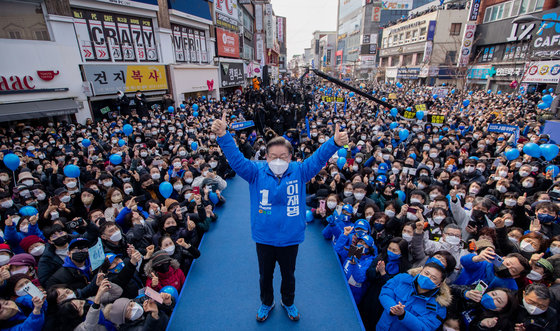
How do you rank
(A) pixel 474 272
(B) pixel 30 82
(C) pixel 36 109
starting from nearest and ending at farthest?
(A) pixel 474 272
(C) pixel 36 109
(B) pixel 30 82

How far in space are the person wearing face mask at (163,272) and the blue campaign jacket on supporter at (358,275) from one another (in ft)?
6.95

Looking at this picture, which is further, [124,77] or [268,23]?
[268,23]

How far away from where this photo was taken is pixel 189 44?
1806cm

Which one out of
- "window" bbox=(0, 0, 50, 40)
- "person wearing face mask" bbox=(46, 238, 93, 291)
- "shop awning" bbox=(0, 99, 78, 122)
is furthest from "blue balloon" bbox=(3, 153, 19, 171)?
"window" bbox=(0, 0, 50, 40)

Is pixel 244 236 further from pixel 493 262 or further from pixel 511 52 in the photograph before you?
pixel 511 52

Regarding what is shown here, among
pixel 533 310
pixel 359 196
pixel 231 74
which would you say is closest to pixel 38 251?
pixel 359 196

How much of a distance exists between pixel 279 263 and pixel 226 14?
24687 millimetres

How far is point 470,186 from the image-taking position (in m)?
4.99

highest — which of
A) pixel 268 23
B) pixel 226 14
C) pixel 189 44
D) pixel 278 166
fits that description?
pixel 268 23

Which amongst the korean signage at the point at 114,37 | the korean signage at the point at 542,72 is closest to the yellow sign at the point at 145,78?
the korean signage at the point at 114,37

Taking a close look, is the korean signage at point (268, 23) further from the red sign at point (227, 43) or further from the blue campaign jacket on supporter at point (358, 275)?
the blue campaign jacket on supporter at point (358, 275)

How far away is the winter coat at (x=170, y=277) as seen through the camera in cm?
282

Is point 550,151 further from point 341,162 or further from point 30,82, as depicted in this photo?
point 30,82

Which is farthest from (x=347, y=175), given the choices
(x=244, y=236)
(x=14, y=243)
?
(x=14, y=243)
